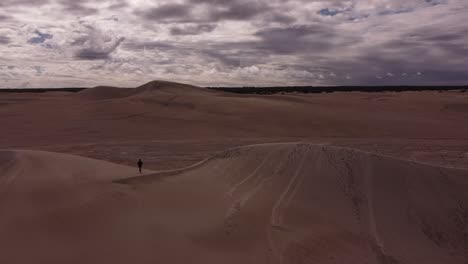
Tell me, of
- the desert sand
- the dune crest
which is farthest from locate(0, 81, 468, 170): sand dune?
the dune crest

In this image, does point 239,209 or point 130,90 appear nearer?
point 239,209

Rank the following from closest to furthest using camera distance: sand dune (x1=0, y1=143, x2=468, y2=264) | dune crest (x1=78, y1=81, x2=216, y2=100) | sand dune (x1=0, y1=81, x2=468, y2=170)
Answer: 1. sand dune (x1=0, y1=143, x2=468, y2=264)
2. sand dune (x1=0, y1=81, x2=468, y2=170)
3. dune crest (x1=78, y1=81, x2=216, y2=100)

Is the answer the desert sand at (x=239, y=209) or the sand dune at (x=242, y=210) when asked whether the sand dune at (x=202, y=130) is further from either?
the sand dune at (x=242, y=210)

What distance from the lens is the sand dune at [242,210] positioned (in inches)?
164

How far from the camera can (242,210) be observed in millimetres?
5277

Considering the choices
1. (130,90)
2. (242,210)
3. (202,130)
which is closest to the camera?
(242,210)

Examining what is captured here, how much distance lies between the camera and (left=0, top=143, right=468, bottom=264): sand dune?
4168mm

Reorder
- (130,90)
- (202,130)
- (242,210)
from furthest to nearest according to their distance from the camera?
(130,90), (202,130), (242,210)

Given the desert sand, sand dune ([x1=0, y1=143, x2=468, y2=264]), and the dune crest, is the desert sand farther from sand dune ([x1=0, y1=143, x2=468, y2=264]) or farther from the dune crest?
the dune crest

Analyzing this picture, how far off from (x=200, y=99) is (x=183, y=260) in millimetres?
25281

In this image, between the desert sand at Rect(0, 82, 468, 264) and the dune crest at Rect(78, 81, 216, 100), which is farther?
the dune crest at Rect(78, 81, 216, 100)

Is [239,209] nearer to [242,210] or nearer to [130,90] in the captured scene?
[242,210]

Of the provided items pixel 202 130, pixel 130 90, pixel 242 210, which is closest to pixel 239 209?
pixel 242 210

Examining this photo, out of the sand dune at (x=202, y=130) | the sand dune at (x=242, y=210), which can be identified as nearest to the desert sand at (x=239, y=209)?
the sand dune at (x=242, y=210)
